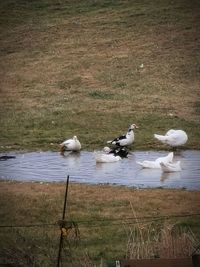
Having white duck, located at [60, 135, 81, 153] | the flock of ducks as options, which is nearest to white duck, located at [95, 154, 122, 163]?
the flock of ducks

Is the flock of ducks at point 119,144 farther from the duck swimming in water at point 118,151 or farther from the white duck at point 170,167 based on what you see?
the white duck at point 170,167

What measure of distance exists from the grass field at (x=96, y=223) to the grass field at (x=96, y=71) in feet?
16.1

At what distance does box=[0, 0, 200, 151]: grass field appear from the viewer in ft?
68.5

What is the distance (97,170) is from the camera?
15.8 meters

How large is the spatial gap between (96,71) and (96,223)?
18164mm

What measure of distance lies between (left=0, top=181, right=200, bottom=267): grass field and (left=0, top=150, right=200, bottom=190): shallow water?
2.06 feet

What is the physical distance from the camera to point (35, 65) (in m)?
31.1

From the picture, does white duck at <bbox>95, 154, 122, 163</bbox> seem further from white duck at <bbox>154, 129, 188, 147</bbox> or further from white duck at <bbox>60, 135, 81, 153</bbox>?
white duck at <bbox>154, 129, 188, 147</bbox>

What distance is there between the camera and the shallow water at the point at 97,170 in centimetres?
1470

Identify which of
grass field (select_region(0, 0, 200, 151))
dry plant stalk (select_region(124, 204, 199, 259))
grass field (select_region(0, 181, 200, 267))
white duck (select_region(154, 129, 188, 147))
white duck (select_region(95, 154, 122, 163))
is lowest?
dry plant stalk (select_region(124, 204, 199, 259))

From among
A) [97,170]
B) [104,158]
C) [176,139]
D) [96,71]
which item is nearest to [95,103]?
[96,71]

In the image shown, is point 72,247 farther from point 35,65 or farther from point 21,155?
point 35,65

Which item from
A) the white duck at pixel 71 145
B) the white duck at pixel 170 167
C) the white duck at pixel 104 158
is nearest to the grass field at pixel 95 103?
the white duck at pixel 71 145

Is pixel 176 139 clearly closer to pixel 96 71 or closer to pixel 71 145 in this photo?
pixel 71 145
